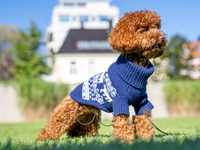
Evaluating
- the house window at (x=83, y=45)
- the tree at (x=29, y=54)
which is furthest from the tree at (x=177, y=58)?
the tree at (x=29, y=54)

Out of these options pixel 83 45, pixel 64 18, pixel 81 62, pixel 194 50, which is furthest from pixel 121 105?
pixel 64 18

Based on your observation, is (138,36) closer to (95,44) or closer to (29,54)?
(29,54)

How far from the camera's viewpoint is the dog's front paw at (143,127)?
149 inches

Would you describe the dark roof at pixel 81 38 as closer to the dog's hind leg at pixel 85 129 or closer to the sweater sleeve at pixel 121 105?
the dog's hind leg at pixel 85 129

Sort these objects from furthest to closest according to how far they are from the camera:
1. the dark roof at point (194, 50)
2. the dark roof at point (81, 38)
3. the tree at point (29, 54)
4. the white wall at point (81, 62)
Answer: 1. the dark roof at point (194, 50)
2. the dark roof at point (81, 38)
3. the white wall at point (81, 62)
4. the tree at point (29, 54)

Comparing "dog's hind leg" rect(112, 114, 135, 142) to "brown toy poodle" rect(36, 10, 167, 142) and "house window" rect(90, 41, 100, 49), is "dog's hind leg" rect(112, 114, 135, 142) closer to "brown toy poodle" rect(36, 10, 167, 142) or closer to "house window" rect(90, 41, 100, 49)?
"brown toy poodle" rect(36, 10, 167, 142)

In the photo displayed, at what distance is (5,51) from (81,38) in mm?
12897

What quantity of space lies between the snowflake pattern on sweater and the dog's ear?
0.57 m

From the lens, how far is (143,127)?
383cm

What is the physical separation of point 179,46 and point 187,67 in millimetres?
3308

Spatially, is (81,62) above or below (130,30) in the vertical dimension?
below

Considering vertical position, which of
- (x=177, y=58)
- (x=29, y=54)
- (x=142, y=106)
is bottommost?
(x=177, y=58)

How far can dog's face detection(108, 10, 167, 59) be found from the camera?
136 inches

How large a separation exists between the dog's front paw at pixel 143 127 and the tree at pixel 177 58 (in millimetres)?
30580
